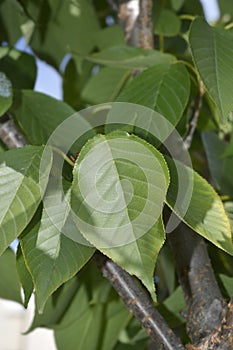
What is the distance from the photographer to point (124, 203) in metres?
0.22

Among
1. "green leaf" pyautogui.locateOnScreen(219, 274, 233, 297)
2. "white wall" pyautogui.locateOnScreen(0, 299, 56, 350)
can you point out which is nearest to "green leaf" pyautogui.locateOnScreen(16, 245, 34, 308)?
"green leaf" pyautogui.locateOnScreen(219, 274, 233, 297)

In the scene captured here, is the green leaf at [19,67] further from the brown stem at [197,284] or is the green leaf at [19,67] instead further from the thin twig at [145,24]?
the brown stem at [197,284]

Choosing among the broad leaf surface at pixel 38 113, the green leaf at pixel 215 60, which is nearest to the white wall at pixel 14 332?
the broad leaf surface at pixel 38 113

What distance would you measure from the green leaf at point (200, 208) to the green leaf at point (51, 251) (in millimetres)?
46

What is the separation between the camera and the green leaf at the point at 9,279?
445mm

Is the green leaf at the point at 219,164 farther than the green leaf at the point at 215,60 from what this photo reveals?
Yes

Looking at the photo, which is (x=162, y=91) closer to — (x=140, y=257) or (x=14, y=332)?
(x=140, y=257)

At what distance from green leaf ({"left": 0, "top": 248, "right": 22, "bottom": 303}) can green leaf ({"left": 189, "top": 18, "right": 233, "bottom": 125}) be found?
218 millimetres

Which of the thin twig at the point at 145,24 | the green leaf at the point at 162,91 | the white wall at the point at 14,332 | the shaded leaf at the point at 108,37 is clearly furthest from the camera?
the white wall at the point at 14,332

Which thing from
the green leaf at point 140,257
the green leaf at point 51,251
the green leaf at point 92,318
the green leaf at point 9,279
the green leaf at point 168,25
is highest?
Result: the green leaf at point 140,257

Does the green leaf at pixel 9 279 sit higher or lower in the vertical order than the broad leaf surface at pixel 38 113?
lower

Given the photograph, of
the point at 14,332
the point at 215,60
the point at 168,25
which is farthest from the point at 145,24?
the point at 14,332

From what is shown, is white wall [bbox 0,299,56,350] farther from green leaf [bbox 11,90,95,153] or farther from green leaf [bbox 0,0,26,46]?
green leaf [bbox 11,90,95,153]

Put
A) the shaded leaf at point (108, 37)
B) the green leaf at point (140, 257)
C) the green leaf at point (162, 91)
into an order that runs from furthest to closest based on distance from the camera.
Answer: the shaded leaf at point (108, 37) < the green leaf at point (162, 91) < the green leaf at point (140, 257)
